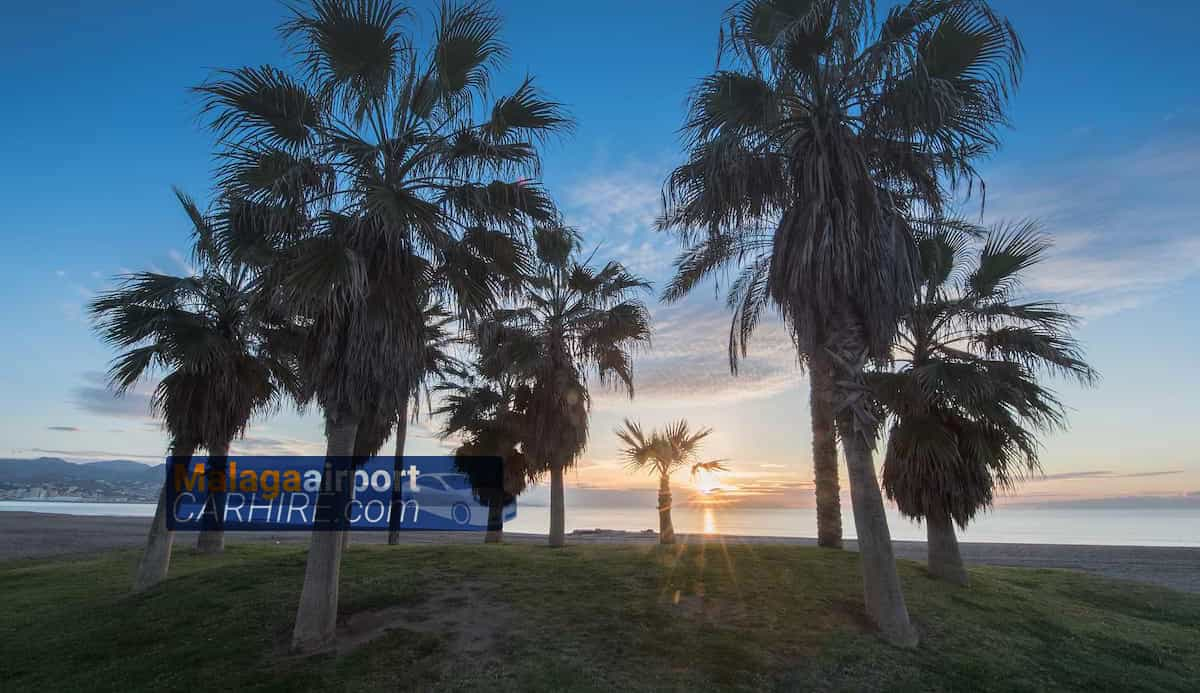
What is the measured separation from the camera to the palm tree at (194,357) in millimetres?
14852

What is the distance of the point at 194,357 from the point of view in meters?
14.7

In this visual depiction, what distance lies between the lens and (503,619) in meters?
10.6

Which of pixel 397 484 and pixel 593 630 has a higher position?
pixel 397 484

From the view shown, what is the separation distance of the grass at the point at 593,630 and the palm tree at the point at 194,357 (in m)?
3.52

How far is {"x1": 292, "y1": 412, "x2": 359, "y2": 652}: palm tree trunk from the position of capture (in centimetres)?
966

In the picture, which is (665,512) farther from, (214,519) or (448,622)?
(214,519)

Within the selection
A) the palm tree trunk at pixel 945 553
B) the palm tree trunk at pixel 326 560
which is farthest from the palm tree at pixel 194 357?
the palm tree trunk at pixel 945 553

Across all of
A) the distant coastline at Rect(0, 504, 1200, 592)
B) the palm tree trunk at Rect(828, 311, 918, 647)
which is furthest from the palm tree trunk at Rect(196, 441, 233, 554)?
the palm tree trunk at Rect(828, 311, 918, 647)

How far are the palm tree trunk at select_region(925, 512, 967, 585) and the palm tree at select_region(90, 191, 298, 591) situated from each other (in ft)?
56.3

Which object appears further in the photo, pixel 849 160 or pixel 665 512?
pixel 665 512

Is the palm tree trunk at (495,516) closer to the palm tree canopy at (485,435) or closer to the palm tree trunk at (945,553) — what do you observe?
the palm tree canopy at (485,435)

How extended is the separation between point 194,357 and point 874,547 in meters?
16.0

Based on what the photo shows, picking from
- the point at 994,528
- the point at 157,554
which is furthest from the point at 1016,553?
the point at 994,528

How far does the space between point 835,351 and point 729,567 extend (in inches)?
244
